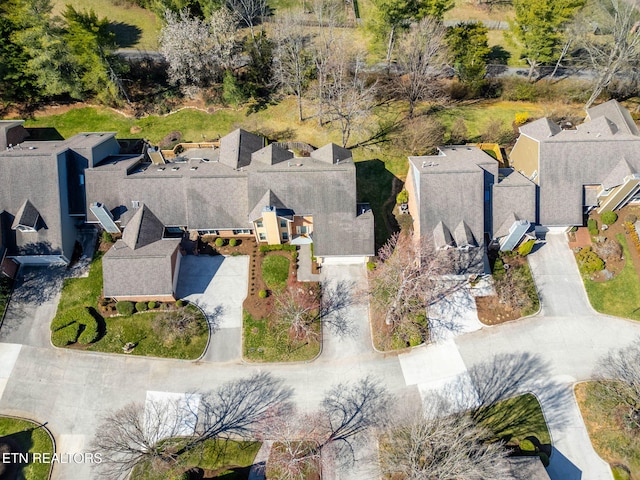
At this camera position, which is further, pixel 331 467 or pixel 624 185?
pixel 624 185

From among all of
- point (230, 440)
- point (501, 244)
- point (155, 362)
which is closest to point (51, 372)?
point (155, 362)

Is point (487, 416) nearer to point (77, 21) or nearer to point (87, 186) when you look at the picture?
point (87, 186)

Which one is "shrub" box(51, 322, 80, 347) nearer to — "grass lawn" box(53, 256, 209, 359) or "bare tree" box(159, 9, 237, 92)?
"grass lawn" box(53, 256, 209, 359)

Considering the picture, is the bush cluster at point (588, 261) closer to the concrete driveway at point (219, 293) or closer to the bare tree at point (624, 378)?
the bare tree at point (624, 378)

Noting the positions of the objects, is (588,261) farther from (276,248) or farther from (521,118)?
(276,248)

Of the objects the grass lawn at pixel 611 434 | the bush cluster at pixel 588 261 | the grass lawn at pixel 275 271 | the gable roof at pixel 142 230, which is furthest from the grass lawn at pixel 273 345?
the bush cluster at pixel 588 261

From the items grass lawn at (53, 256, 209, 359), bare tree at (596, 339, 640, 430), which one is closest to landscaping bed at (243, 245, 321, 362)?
grass lawn at (53, 256, 209, 359)

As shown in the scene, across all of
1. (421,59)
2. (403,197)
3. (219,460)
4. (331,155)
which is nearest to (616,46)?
(421,59)
